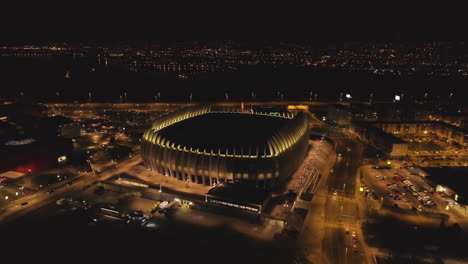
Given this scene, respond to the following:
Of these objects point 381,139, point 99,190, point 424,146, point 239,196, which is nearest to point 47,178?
point 99,190

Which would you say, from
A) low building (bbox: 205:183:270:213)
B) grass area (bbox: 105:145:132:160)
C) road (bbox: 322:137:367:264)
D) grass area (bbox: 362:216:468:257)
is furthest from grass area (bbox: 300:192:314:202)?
grass area (bbox: 105:145:132:160)

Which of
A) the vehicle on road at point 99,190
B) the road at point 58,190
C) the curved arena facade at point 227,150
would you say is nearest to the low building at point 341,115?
the curved arena facade at point 227,150

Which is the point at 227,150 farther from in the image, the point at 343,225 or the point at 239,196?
the point at 343,225

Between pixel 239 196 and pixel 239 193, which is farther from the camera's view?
pixel 239 193

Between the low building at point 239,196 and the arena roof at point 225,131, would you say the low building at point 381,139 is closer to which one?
the arena roof at point 225,131

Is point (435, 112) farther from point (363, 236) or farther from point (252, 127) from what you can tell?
point (363, 236)

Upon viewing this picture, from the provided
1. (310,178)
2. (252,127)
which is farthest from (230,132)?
(310,178)
